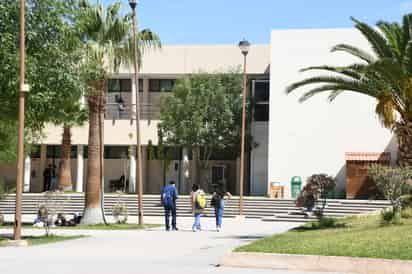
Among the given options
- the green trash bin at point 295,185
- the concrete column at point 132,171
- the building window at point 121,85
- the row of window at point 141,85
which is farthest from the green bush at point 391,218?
the building window at point 121,85

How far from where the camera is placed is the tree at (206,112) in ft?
136

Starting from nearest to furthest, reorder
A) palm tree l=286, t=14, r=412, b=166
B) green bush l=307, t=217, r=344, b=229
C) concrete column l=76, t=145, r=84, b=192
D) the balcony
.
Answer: palm tree l=286, t=14, r=412, b=166
green bush l=307, t=217, r=344, b=229
concrete column l=76, t=145, r=84, b=192
the balcony

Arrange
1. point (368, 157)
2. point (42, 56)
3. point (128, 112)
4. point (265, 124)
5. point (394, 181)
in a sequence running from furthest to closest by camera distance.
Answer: point (128, 112) → point (265, 124) → point (368, 157) → point (394, 181) → point (42, 56)

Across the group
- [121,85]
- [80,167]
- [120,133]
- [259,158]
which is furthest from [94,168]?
[121,85]

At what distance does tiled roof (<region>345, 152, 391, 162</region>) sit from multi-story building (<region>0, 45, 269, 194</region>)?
6.72 m

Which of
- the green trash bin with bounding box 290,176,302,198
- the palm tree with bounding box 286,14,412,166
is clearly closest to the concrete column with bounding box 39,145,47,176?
the green trash bin with bounding box 290,176,302,198

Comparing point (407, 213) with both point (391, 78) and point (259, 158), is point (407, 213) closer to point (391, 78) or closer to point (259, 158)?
point (391, 78)

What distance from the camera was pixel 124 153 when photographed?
47.7m

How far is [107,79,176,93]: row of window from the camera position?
4691 cm

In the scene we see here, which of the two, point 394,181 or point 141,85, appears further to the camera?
point 141,85

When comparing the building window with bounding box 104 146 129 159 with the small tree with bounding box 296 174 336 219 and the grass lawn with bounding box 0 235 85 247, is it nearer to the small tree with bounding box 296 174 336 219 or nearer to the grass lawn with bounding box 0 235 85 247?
the small tree with bounding box 296 174 336 219

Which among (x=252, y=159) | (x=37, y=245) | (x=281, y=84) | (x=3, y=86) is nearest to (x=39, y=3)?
(x=3, y=86)

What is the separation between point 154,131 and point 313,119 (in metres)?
10.5

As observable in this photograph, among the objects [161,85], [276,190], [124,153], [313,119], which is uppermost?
[161,85]
